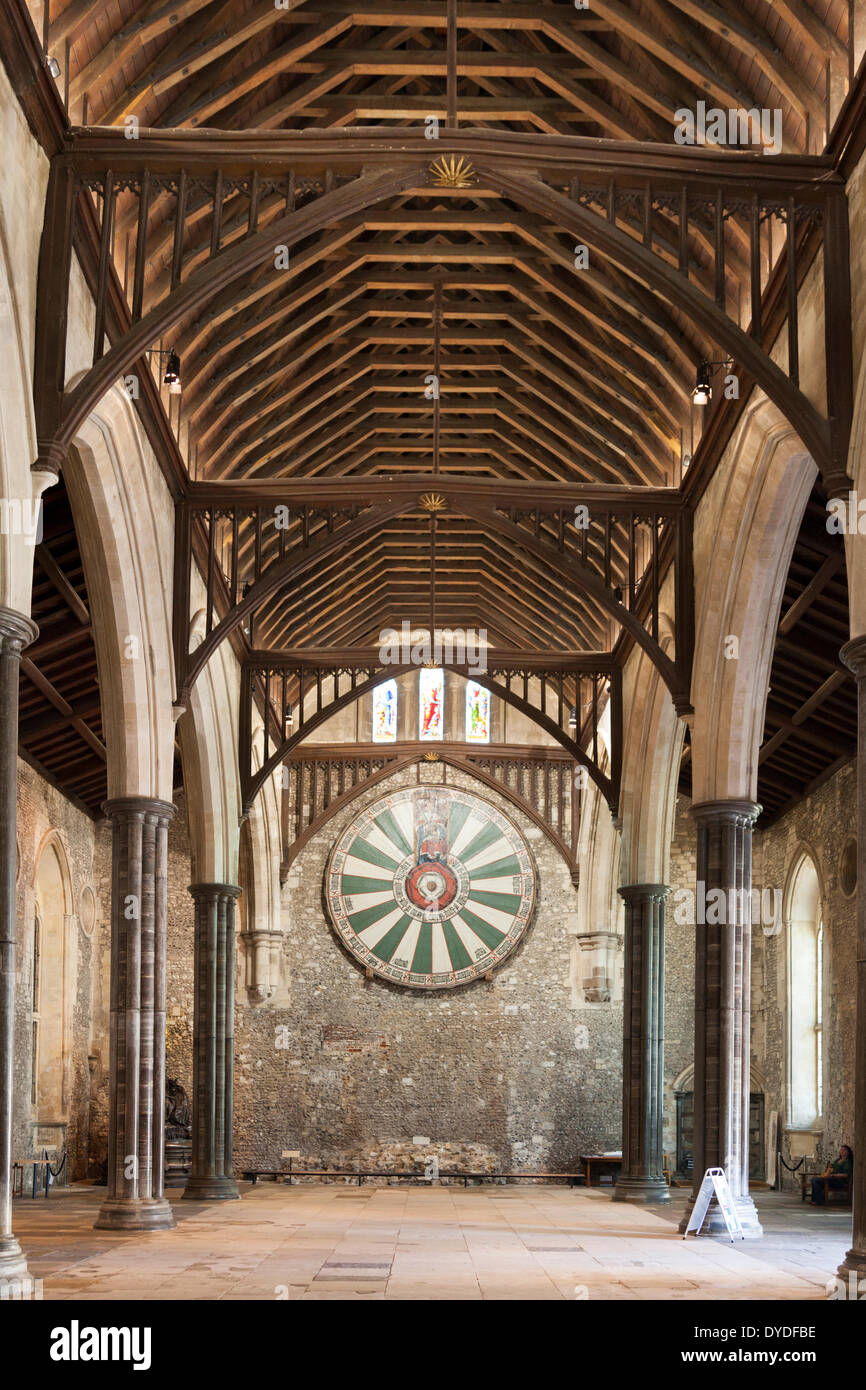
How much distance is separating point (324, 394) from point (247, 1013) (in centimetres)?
966

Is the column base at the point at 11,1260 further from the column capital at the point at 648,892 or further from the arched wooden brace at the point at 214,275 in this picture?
the column capital at the point at 648,892

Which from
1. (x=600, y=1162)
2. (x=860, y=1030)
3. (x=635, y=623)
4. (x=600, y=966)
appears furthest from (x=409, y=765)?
(x=860, y=1030)

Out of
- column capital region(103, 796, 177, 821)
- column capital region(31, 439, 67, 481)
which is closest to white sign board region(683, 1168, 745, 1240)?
column capital region(103, 796, 177, 821)

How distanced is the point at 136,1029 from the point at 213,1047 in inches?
163

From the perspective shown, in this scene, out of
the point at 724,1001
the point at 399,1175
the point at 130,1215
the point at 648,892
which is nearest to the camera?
the point at 130,1215

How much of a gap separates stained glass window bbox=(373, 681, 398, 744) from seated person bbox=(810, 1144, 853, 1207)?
28.2 feet

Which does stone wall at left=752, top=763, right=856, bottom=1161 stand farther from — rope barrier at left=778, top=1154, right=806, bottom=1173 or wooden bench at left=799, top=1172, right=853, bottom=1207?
wooden bench at left=799, top=1172, right=853, bottom=1207

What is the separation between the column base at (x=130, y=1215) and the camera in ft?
36.9

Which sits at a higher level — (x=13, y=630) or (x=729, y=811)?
(x=13, y=630)

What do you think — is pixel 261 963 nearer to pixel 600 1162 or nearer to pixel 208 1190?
pixel 600 1162

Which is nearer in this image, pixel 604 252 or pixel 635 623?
pixel 604 252

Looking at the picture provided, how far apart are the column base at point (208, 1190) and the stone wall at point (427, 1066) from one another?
5703 millimetres

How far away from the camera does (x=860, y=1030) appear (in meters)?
7.99

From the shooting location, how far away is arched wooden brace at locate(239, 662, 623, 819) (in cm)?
1677
